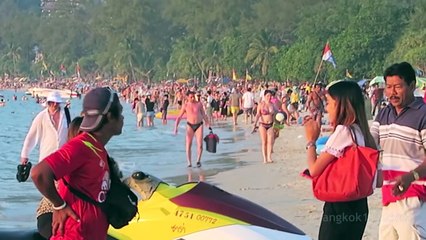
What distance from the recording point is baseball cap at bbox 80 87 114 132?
389 cm

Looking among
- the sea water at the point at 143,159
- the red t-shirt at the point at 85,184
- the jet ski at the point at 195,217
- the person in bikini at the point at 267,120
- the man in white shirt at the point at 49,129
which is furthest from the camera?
the person in bikini at the point at 267,120

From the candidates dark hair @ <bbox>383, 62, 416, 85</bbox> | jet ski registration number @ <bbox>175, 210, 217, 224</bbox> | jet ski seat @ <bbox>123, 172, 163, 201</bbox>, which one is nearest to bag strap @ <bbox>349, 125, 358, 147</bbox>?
dark hair @ <bbox>383, 62, 416, 85</bbox>

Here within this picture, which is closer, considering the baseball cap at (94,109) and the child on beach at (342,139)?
the baseball cap at (94,109)

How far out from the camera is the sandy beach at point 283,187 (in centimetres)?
913

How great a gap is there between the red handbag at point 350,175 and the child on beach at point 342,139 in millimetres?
32

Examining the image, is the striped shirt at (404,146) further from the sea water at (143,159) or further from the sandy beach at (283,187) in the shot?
the sea water at (143,159)

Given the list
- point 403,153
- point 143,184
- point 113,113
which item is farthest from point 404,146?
point 113,113

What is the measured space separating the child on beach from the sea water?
394 centimetres

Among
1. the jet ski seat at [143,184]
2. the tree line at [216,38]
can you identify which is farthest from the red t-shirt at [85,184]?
the tree line at [216,38]

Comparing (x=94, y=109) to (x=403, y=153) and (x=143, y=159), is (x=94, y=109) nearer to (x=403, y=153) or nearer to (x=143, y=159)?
(x=403, y=153)

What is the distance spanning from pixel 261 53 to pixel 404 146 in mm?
70862

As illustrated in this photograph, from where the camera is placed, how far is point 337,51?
53594mm

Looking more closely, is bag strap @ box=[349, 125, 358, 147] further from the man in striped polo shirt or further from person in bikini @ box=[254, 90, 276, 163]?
person in bikini @ box=[254, 90, 276, 163]

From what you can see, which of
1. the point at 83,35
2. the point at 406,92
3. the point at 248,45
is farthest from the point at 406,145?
the point at 83,35
